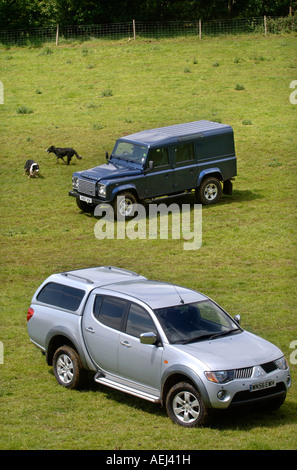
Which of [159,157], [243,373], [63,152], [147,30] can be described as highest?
[147,30]

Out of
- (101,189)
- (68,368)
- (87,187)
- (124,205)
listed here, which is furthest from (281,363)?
(87,187)

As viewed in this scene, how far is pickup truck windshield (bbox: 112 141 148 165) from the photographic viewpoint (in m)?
20.7

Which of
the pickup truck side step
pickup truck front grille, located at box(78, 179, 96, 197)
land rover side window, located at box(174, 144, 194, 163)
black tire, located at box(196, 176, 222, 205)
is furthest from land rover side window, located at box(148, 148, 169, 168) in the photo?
the pickup truck side step

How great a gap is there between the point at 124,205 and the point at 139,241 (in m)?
1.52

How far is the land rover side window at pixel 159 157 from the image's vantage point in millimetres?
20703

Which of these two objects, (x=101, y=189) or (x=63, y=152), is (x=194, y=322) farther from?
(x=63, y=152)

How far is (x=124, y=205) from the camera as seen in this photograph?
2044cm

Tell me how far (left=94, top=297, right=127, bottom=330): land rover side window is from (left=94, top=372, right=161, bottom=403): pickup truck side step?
0.77m

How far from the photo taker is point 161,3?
5097cm

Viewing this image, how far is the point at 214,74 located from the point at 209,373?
1224 inches

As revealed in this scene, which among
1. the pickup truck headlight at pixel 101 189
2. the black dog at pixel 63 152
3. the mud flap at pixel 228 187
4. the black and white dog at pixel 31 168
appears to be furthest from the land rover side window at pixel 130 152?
the black dog at pixel 63 152

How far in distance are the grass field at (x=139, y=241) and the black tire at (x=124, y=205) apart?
965mm

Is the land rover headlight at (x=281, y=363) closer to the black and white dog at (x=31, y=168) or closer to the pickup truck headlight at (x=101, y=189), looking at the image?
the pickup truck headlight at (x=101, y=189)

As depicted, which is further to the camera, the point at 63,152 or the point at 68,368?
the point at 63,152
